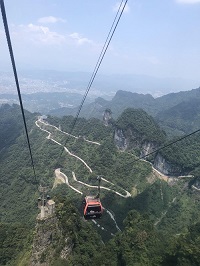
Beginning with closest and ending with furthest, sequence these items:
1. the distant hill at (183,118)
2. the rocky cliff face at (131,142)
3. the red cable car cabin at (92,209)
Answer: the red cable car cabin at (92,209), the rocky cliff face at (131,142), the distant hill at (183,118)

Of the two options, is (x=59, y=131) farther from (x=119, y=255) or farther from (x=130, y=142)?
(x=119, y=255)

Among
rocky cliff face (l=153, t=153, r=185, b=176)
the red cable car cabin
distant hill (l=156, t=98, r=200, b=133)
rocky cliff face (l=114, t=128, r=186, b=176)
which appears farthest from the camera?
distant hill (l=156, t=98, r=200, b=133)

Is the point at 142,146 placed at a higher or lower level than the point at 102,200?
higher

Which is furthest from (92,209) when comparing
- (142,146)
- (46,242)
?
(142,146)

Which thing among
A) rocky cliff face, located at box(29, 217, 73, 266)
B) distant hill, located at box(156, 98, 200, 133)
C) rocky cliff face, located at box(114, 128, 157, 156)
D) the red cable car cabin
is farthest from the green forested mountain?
distant hill, located at box(156, 98, 200, 133)

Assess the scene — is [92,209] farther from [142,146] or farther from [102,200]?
[142,146]

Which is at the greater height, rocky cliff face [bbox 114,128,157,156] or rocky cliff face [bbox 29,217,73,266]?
rocky cliff face [bbox 29,217,73,266]

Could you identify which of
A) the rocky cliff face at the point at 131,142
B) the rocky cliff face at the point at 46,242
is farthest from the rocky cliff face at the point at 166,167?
the rocky cliff face at the point at 46,242

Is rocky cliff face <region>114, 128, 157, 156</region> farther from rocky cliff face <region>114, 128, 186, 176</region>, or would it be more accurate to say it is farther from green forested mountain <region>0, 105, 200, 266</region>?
green forested mountain <region>0, 105, 200, 266</region>

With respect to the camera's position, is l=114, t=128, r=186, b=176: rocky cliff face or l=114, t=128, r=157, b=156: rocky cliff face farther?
l=114, t=128, r=157, b=156: rocky cliff face

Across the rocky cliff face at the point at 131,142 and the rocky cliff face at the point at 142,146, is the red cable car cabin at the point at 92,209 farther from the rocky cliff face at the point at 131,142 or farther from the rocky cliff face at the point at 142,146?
the rocky cliff face at the point at 131,142
